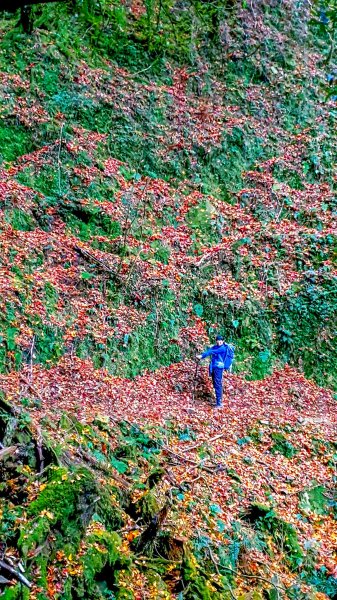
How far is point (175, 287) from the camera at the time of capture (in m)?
11.5

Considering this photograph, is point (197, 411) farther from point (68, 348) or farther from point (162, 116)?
point (162, 116)

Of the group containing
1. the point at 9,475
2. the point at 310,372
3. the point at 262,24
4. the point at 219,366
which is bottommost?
the point at 310,372

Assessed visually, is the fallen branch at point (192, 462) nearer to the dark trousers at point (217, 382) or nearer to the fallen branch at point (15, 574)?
the dark trousers at point (217, 382)

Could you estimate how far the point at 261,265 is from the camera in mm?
12648

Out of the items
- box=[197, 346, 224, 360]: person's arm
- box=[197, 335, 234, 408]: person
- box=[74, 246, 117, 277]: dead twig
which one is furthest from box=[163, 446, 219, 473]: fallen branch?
box=[74, 246, 117, 277]: dead twig

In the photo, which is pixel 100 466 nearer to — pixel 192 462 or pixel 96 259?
pixel 192 462

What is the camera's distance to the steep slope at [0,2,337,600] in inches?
240

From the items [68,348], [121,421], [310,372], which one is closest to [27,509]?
[121,421]

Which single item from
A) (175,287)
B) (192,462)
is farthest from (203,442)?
(175,287)

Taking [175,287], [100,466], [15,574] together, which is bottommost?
[175,287]

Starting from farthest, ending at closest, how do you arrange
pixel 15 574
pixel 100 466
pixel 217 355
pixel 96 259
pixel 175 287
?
pixel 175 287 < pixel 96 259 < pixel 217 355 < pixel 100 466 < pixel 15 574

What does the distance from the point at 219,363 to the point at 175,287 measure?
2.38 metres

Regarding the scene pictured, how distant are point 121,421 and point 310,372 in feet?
18.8

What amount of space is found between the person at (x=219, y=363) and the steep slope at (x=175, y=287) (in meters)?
0.36
